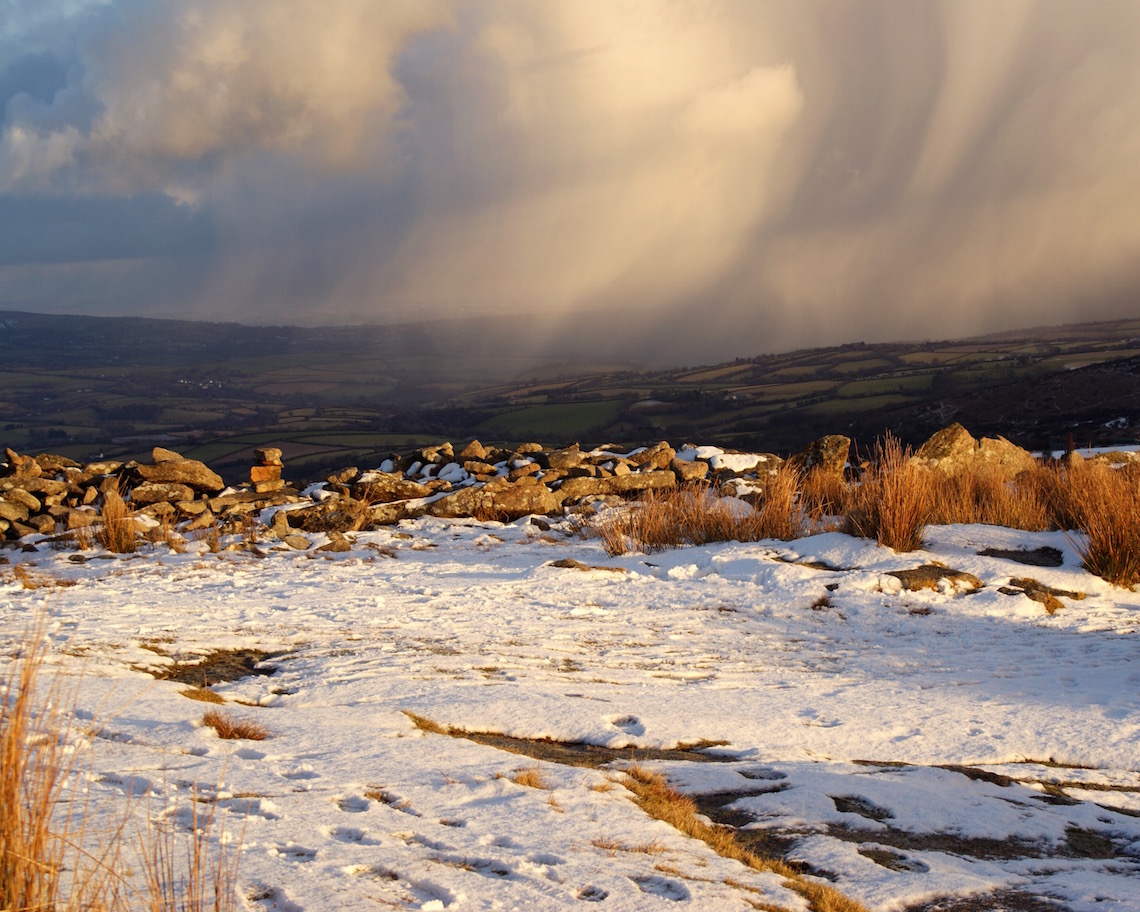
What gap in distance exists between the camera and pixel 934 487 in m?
10.8

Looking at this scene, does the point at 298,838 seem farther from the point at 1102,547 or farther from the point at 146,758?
the point at 1102,547

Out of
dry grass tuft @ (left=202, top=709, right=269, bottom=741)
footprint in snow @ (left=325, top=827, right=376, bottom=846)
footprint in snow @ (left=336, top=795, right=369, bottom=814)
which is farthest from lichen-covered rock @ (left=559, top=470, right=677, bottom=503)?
footprint in snow @ (left=325, top=827, right=376, bottom=846)

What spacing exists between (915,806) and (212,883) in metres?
3.01

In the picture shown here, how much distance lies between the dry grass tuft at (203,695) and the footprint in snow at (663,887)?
3147 mm

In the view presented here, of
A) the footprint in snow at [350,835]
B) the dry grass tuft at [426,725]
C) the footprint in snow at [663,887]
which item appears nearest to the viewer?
the footprint in snow at [663,887]

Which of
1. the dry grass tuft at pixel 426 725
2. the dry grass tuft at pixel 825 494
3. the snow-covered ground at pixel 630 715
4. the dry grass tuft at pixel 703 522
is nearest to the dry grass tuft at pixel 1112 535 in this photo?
A: the snow-covered ground at pixel 630 715

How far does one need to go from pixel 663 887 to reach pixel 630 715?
7.65 feet

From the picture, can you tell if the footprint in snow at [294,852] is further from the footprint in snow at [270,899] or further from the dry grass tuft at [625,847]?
the dry grass tuft at [625,847]

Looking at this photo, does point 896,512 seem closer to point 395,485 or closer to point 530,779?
point 530,779

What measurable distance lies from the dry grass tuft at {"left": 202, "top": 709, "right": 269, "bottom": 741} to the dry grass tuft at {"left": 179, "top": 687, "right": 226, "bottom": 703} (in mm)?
602

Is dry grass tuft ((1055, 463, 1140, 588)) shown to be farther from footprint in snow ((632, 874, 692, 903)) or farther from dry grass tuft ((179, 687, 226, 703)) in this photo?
dry grass tuft ((179, 687, 226, 703))

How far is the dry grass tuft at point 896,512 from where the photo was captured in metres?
8.95

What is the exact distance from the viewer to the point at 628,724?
4930mm

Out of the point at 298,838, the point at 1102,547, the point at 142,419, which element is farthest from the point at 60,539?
the point at 142,419
